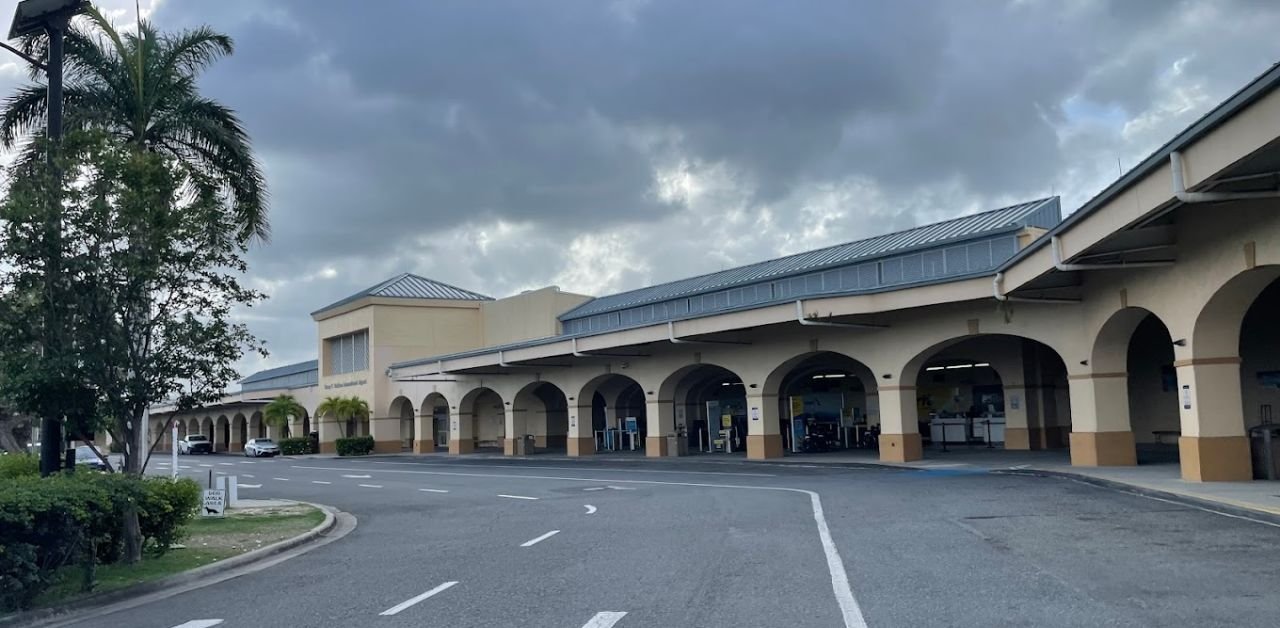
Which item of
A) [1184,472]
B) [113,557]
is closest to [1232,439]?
[1184,472]

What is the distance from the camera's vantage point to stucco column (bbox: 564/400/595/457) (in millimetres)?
42625

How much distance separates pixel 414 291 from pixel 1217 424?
48.5 meters

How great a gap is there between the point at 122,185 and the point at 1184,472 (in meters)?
19.3

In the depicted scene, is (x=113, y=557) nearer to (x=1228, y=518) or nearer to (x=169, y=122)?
(x=169, y=122)

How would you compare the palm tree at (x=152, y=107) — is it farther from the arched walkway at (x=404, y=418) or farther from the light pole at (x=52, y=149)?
the arched walkway at (x=404, y=418)

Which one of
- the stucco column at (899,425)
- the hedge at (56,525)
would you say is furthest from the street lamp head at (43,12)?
the stucco column at (899,425)

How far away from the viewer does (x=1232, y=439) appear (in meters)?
17.9

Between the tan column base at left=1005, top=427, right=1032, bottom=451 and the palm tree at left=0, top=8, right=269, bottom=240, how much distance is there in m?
23.7

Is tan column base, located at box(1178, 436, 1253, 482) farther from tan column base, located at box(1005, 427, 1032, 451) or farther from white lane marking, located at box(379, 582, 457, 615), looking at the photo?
white lane marking, located at box(379, 582, 457, 615)

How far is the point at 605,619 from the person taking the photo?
8109 millimetres

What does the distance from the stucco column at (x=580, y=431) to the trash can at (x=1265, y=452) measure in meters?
28.5

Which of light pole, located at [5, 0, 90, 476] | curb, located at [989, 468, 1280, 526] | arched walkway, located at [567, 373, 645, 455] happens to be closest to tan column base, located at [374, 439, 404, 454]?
arched walkway, located at [567, 373, 645, 455]

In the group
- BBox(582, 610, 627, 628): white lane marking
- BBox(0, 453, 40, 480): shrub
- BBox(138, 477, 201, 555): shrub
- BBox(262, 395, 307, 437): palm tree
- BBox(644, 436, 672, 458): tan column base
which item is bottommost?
BBox(644, 436, 672, 458): tan column base

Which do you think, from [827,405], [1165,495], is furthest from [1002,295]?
[827,405]
